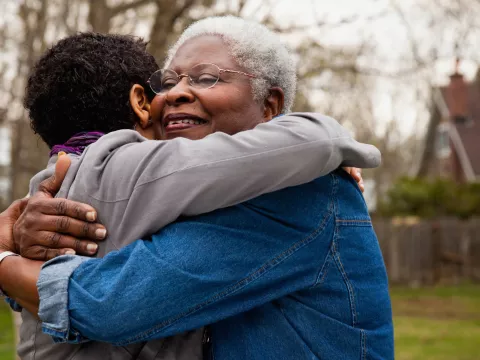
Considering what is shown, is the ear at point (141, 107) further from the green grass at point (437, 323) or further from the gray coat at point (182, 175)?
the green grass at point (437, 323)

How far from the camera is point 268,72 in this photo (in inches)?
112

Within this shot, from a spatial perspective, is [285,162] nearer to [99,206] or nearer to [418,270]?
[99,206]

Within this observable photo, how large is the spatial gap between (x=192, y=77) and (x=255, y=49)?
28cm

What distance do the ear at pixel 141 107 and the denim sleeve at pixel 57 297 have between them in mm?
691

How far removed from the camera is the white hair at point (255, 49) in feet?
9.12

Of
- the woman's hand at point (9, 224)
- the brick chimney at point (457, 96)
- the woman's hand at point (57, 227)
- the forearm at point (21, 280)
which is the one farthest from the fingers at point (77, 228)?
the brick chimney at point (457, 96)

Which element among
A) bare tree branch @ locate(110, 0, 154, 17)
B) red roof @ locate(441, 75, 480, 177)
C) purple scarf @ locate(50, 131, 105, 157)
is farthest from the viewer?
red roof @ locate(441, 75, 480, 177)

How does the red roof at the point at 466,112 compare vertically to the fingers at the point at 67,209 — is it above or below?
below

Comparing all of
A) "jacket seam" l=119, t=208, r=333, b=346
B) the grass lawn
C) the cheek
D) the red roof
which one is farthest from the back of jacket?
the red roof

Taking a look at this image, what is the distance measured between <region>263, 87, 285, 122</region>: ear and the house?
29.6m

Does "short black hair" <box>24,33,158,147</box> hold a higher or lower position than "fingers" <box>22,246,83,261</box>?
higher

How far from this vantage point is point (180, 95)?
274 cm

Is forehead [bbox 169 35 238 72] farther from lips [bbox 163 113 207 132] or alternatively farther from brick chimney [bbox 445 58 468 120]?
brick chimney [bbox 445 58 468 120]

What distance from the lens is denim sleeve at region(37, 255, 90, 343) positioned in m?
2.18
